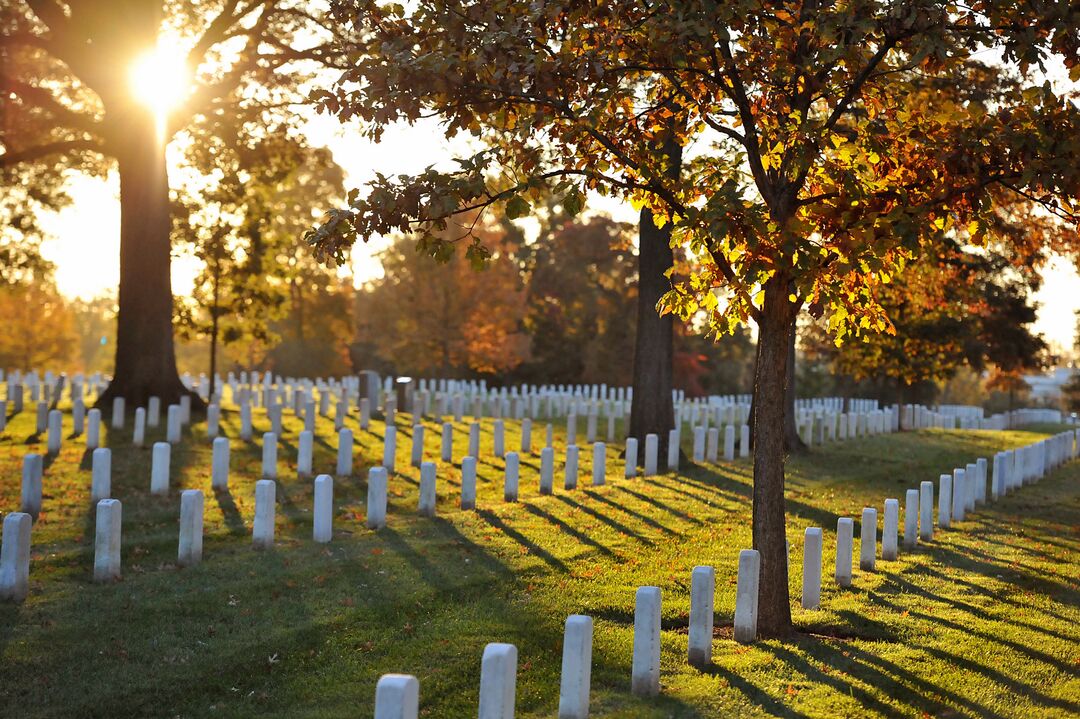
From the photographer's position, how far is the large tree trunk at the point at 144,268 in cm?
Answer: 2219

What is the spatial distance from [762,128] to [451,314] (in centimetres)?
3326

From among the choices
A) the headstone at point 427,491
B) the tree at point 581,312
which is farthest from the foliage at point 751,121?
the tree at point 581,312

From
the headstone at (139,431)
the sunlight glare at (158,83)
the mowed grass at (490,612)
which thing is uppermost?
the sunlight glare at (158,83)

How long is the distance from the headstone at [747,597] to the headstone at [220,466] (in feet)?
27.6

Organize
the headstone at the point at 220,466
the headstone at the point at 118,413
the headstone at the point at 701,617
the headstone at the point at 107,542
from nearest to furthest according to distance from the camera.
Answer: the headstone at the point at 701,617 < the headstone at the point at 107,542 < the headstone at the point at 220,466 < the headstone at the point at 118,413

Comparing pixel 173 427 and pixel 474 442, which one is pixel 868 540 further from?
pixel 173 427

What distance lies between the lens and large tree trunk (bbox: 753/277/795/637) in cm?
850

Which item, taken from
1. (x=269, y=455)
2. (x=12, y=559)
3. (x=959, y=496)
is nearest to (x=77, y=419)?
(x=269, y=455)

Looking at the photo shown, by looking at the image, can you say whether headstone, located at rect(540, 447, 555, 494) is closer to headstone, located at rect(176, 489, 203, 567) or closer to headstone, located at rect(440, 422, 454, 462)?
headstone, located at rect(440, 422, 454, 462)

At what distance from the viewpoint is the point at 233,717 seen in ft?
20.9

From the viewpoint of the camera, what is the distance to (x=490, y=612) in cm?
867

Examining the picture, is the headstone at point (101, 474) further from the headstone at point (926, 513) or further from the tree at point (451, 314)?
the tree at point (451, 314)

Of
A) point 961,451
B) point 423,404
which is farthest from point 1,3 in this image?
point 961,451

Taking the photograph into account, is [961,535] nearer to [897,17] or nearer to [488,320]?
[897,17]
